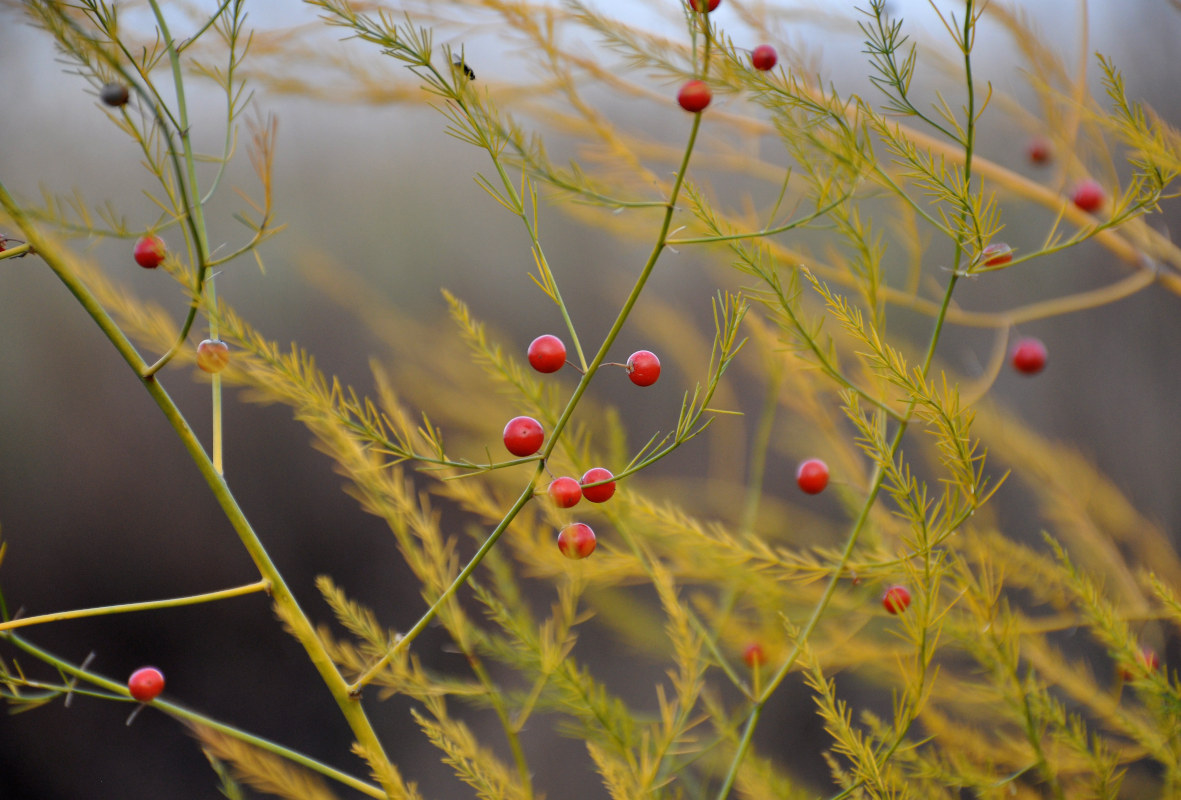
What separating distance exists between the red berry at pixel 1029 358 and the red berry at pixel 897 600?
248 millimetres

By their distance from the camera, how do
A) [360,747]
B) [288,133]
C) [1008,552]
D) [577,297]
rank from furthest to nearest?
[577,297]
[288,133]
[1008,552]
[360,747]

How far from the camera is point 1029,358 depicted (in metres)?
0.49

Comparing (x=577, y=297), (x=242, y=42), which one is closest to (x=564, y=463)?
(x=242, y=42)

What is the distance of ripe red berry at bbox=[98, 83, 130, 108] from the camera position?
0.19m

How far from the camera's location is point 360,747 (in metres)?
0.23

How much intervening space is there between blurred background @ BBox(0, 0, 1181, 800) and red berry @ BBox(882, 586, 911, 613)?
1.03 m

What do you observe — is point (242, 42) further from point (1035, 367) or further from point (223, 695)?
point (223, 695)

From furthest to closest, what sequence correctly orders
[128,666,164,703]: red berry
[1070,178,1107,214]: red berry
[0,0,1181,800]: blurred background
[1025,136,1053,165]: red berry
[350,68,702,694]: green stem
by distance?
1. [0,0,1181,800]: blurred background
2. [1025,136,1053,165]: red berry
3. [1070,178,1107,214]: red berry
4. [128,666,164,703]: red berry
5. [350,68,702,694]: green stem

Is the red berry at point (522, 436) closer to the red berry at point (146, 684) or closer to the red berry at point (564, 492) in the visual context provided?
the red berry at point (564, 492)

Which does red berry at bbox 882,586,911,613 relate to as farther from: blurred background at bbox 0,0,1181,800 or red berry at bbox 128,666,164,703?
blurred background at bbox 0,0,1181,800

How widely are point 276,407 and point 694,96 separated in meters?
1.53

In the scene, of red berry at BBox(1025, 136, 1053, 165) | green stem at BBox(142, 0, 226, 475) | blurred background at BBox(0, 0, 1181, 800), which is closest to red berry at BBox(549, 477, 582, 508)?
green stem at BBox(142, 0, 226, 475)

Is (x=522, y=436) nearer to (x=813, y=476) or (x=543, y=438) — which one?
(x=543, y=438)

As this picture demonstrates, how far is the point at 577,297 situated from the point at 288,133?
2.22 feet
